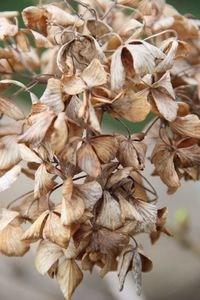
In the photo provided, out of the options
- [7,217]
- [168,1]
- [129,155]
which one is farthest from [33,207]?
[168,1]

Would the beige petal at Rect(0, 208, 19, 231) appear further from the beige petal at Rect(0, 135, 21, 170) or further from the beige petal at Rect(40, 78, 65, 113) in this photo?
the beige petal at Rect(40, 78, 65, 113)

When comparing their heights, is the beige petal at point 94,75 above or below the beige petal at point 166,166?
above

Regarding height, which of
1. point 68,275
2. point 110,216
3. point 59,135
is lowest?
point 68,275

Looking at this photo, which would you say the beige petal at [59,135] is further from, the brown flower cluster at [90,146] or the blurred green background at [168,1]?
the blurred green background at [168,1]

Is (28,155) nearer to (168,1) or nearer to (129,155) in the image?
(129,155)

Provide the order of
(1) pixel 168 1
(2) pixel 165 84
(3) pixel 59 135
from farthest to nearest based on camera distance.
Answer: (1) pixel 168 1, (2) pixel 165 84, (3) pixel 59 135

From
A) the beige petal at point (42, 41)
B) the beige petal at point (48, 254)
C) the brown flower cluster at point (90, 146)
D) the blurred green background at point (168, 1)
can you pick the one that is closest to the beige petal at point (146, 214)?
the brown flower cluster at point (90, 146)
